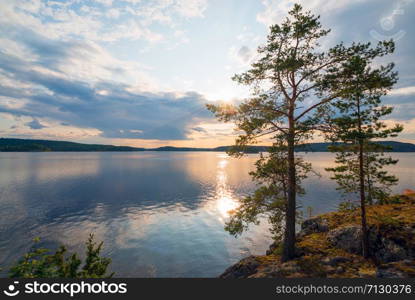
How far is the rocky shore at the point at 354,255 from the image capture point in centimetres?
1394

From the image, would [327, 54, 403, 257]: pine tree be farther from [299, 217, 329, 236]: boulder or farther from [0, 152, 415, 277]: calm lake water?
[0, 152, 415, 277]: calm lake water

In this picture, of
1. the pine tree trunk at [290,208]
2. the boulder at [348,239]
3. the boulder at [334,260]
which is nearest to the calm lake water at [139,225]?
the pine tree trunk at [290,208]

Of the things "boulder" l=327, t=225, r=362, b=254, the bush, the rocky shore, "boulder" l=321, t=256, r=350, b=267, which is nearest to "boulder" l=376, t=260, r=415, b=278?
the rocky shore

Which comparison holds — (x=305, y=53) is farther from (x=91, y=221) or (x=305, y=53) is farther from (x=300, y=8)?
(x=91, y=221)

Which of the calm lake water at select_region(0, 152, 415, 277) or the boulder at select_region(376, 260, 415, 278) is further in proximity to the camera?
the calm lake water at select_region(0, 152, 415, 277)

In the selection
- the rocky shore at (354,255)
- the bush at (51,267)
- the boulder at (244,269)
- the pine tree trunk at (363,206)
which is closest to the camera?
the bush at (51,267)

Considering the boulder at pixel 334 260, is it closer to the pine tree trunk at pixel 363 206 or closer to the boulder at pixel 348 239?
the pine tree trunk at pixel 363 206

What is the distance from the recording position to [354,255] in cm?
1692

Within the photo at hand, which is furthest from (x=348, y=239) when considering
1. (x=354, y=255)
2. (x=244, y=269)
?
(x=244, y=269)

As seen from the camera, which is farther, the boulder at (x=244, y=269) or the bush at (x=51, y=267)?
the boulder at (x=244, y=269)

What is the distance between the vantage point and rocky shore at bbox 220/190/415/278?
45.7ft

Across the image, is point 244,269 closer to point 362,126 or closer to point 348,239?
point 348,239

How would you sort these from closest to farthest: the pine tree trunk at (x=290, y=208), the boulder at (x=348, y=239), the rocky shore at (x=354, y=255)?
the rocky shore at (x=354, y=255) < the pine tree trunk at (x=290, y=208) < the boulder at (x=348, y=239)

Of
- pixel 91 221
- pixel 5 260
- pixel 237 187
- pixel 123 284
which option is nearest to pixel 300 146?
pixel 123 284
